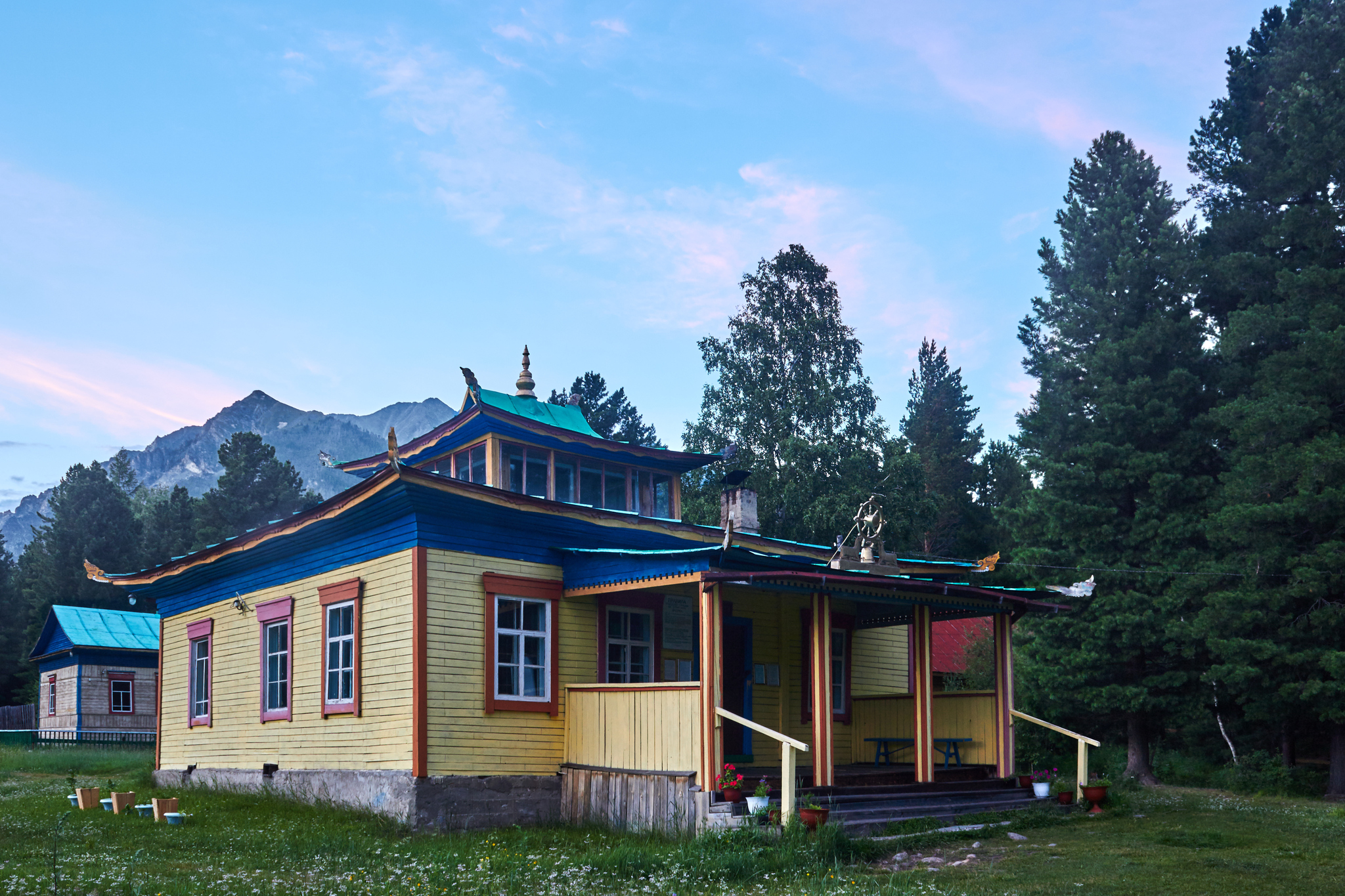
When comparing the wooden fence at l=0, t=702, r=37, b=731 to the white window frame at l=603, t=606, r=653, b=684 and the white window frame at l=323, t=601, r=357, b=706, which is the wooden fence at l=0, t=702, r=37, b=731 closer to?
the white window frame at l=323, t=601, r=357, b=706

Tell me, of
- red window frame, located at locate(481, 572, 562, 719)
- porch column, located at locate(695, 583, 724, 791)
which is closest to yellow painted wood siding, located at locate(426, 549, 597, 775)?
red window frame, located at locate(481, 572, 562, 719)

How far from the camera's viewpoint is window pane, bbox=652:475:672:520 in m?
23.0

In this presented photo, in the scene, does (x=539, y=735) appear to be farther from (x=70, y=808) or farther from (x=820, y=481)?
(x=820, y=481)

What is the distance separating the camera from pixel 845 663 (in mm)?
20969

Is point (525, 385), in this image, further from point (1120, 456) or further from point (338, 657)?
point (1120, 456)

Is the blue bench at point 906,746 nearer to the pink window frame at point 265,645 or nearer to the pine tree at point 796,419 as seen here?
the pink window frame at point 265,645

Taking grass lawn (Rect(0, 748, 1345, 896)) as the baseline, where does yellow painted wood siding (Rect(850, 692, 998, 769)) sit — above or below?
above

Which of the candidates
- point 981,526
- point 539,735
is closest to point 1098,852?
point 539,735

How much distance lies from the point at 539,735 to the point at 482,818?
4.82 feet

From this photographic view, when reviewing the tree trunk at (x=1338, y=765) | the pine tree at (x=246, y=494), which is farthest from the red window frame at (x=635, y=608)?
the pine tree at (x=246, y=494)

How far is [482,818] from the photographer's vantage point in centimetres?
1583

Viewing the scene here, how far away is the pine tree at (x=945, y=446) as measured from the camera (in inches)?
1981

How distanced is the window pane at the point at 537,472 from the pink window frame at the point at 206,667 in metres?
6.38

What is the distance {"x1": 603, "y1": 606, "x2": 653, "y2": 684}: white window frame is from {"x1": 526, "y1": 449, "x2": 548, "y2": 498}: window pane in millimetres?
3650
